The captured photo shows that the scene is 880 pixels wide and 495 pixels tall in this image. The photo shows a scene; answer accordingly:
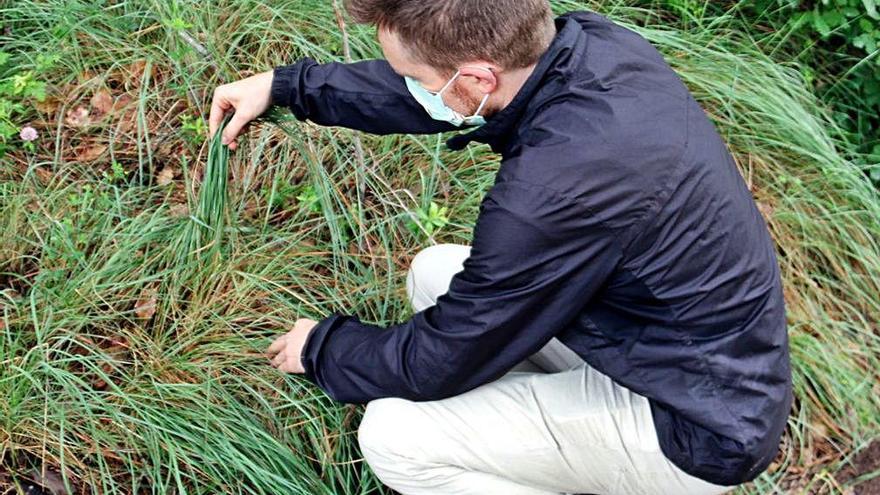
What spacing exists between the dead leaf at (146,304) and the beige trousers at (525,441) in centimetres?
75

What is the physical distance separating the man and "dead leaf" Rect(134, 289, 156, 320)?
19.2 inches

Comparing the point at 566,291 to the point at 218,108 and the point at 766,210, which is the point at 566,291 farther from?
the point at 766,210

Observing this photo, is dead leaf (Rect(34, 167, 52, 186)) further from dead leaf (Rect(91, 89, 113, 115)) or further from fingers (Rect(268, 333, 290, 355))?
fingers (Rect(268, 333, 290, 355))

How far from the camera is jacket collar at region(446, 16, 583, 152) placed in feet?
5.85

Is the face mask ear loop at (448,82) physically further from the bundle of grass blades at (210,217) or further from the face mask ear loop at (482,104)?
the bundle of grass blades at (210,217)

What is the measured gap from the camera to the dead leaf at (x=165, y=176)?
114 inches

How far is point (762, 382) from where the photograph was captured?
1.91 m

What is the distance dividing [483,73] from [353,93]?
551 millimetres

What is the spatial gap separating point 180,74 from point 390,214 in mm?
817

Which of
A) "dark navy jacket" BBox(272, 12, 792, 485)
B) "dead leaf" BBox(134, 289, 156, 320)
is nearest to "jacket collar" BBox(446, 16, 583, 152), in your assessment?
"dark navy jacket" BBox(272, 12, 792, 485)

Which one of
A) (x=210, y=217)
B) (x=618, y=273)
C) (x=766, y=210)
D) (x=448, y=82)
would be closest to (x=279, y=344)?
(x=210, y=217)

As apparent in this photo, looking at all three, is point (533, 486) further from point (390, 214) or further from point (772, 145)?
point (772, 145)

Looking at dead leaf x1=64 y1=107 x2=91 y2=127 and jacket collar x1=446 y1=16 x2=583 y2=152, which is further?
dead leaf x1=64 y1=107 x2=91 y2=127

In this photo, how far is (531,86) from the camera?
1.79 meters
